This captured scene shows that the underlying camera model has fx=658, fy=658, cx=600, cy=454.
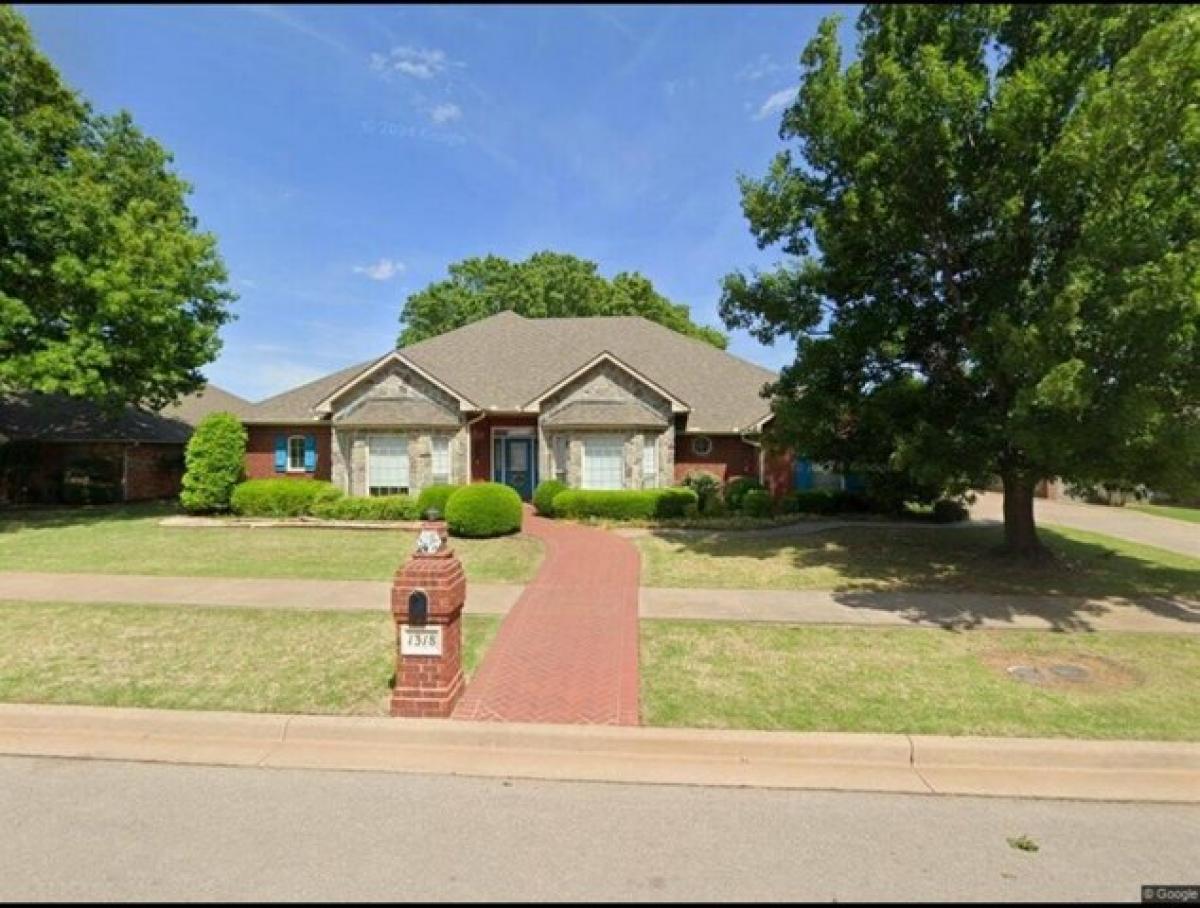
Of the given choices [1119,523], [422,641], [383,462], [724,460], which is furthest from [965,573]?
[383,462]

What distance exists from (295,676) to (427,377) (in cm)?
1531

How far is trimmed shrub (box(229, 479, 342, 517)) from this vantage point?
709 inches

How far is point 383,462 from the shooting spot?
68.2 ft

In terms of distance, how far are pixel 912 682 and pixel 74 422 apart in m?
30.2

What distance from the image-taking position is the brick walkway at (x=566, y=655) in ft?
18.7

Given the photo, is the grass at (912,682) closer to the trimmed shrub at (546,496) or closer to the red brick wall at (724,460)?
the trimmed shrub at (546,496)

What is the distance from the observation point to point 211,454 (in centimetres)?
1853

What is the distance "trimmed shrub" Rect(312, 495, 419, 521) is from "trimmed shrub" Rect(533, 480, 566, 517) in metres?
3.57

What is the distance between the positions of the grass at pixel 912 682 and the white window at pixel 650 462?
11852 mm

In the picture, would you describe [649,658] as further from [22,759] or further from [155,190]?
[155,190]

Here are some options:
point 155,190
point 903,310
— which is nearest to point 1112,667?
point 903,310

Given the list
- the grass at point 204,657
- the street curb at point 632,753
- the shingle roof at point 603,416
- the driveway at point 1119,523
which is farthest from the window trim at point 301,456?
the driveway at point 1119,523

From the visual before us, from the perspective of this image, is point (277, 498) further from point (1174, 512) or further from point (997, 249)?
point (1174, 512)

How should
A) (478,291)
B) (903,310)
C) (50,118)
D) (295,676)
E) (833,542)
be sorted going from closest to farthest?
1. (295,676)
2. (903,310)
3. (833,542)
4. (50,118)
5. (478,291)
